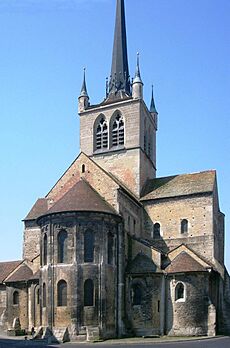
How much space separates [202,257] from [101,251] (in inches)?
355

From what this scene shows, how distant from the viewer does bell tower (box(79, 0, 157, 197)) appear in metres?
45.9

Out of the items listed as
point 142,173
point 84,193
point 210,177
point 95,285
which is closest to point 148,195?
point 142,173

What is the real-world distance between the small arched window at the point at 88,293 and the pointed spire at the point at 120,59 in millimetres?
21207

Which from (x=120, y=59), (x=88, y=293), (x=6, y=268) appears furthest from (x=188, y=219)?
(x=120, y=59)

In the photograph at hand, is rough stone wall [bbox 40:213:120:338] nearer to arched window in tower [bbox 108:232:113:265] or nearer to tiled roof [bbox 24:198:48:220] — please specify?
arched window in tower [bbox 108:232:113:265]

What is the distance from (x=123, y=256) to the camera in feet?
124

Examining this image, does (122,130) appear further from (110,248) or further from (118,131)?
(110,248)

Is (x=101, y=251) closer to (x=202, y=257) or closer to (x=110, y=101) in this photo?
(x=202, y=257)

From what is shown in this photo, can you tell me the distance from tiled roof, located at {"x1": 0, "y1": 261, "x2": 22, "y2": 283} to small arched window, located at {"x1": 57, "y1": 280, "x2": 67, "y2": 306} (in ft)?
35.9

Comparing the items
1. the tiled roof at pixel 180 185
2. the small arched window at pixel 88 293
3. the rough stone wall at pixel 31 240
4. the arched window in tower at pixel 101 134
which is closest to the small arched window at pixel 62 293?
the small arched window at pixel 88 293

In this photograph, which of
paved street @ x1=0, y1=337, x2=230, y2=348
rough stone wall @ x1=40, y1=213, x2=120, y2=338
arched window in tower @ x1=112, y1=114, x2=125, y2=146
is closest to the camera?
paved street @ x1=0, y1=337, x2=230, y2=348

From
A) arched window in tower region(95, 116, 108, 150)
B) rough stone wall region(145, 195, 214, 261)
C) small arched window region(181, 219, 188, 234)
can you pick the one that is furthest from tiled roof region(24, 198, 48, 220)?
small arched window region(181, 219, 188, 234)

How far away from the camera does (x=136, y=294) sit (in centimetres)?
3759

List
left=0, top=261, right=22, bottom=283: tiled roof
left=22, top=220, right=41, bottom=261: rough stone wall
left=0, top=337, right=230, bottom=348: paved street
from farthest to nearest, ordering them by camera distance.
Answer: left=22, top=220, right=41, bottom=261: rough stone wall, left=0, top=261, right=22, bottom=283: tiled roof, left=0, top=337, right=230, bottom=348: paved street
